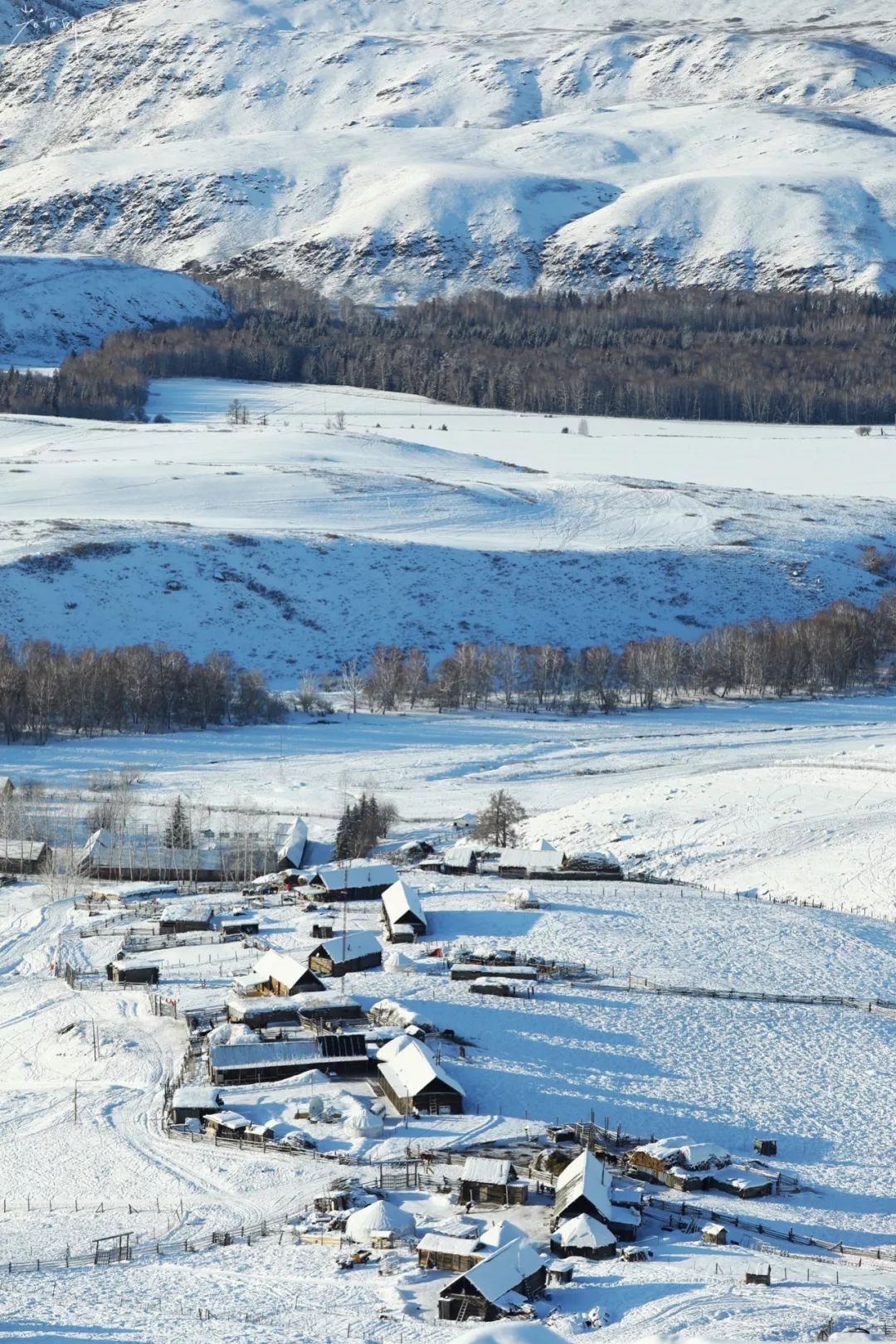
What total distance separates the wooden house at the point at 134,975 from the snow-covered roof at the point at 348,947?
14.9ft

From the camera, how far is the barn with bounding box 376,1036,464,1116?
37.1 m

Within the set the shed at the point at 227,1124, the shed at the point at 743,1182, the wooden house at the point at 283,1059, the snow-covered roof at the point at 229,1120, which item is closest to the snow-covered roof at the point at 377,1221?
the shed at the point at 227,1124

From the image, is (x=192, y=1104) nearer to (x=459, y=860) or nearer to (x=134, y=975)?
(x=134, y=975)

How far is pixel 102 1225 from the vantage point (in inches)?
1270

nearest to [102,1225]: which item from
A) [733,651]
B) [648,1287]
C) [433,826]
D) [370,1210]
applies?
[370,1210]

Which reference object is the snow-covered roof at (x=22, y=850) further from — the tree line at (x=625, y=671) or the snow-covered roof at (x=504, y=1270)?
the snow-covered roof at (x=504, y=1270)

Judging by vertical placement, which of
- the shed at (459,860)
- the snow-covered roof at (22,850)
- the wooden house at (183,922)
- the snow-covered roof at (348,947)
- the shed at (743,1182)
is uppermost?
the shed at (459,860)

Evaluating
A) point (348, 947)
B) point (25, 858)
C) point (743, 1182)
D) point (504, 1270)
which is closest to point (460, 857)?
point (348, 947)

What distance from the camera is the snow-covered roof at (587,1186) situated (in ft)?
101

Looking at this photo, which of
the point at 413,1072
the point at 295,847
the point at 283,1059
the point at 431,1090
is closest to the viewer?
the point at 431,1090

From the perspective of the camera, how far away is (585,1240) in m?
29.7

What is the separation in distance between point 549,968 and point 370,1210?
18251 millimetres

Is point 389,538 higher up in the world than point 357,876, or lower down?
higher up

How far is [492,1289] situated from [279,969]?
19014 mm
